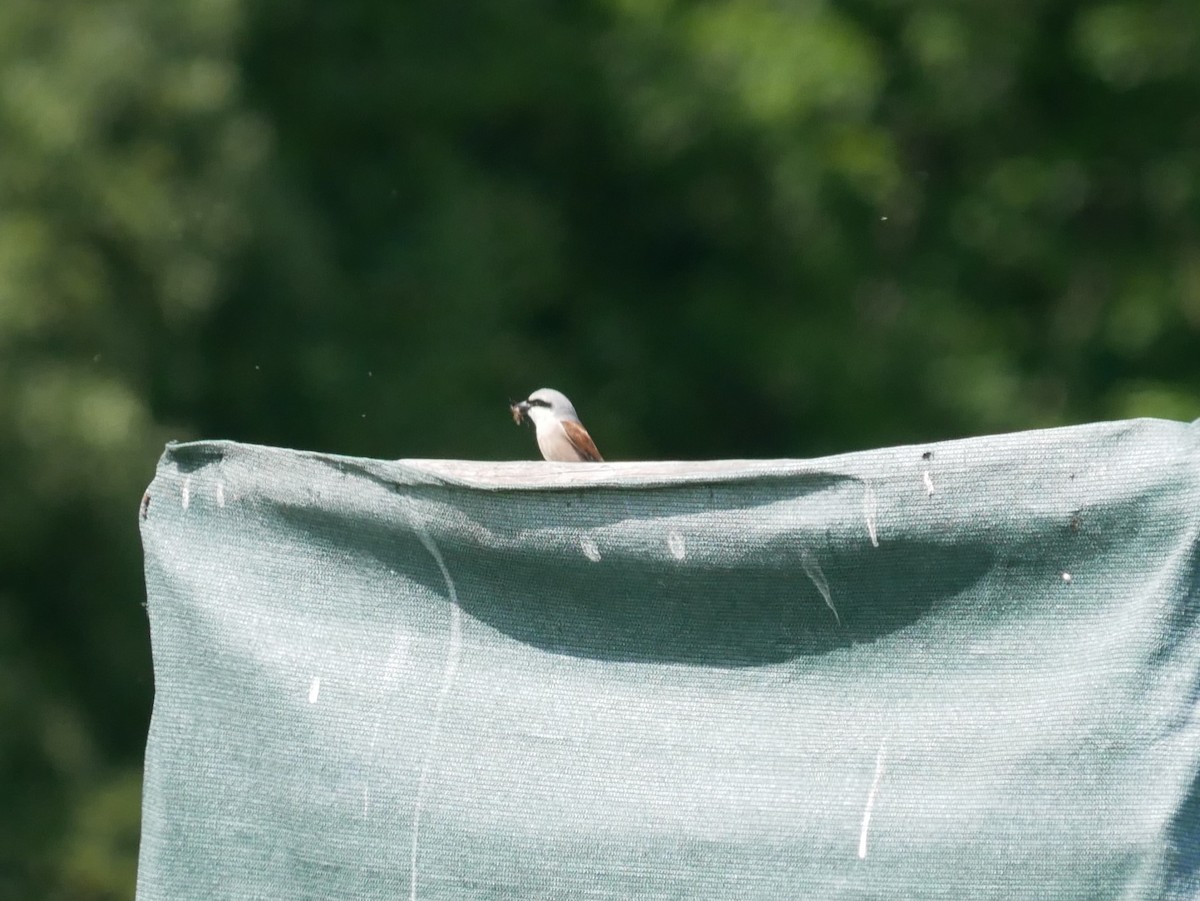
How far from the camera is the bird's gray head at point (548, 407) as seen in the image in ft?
20.2

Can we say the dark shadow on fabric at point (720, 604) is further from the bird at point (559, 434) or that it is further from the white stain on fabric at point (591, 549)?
the bird at point (559, 434)

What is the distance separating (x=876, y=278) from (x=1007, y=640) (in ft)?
35.8

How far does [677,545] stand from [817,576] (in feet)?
0.73

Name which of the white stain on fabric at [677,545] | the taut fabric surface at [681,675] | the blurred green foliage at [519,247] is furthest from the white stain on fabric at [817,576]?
the blurred green foliage at [519,247]

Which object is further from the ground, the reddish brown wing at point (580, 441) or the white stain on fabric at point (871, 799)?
the reddish brown wing at point (580, 441)

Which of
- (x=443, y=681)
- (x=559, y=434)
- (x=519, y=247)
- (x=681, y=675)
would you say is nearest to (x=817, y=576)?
(x=681, y=675)

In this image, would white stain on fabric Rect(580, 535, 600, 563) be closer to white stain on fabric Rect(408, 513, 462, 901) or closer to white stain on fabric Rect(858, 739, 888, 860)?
white stain on fabric Rect(408, 513, 462, 901)

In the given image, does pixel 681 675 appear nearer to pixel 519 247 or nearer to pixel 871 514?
pixel 871 514

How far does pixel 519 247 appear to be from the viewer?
12828 millimetres

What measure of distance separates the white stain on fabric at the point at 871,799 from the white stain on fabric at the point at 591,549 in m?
0.53

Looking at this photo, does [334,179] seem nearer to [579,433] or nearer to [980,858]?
[579,433]

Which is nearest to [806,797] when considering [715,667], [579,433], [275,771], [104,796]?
[715,667]

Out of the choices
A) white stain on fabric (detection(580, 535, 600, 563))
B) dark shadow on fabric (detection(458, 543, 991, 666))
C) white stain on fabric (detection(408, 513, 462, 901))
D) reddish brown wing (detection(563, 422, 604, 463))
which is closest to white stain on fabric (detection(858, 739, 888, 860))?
dark shadow on fabric (detection(458, 543, 991, 666))

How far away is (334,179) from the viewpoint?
1252 cm
